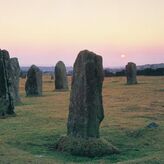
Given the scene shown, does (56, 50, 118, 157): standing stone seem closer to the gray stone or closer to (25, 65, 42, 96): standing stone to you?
the gray stone

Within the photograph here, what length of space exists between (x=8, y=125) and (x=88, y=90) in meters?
6.46

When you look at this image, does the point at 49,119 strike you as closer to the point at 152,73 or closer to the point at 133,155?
the point at 133,155

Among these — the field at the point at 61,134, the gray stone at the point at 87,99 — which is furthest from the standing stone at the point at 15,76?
the gray stone at the point at 87,99

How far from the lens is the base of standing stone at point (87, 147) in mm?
16625

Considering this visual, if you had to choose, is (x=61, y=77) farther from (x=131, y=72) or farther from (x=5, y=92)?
(x=5, y=92)

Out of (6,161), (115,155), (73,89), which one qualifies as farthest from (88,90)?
(6,161)

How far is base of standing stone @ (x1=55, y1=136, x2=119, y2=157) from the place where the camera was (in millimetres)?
16625

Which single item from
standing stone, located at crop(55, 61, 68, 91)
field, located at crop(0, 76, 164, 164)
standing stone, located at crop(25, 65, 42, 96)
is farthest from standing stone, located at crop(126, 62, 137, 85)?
field, located at crop(0, 76, 164, 164)

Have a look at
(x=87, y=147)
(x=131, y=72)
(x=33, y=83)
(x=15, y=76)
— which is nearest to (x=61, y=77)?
(x=33, y=83)

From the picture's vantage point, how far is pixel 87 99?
17156 mm

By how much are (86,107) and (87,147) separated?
4.57ft

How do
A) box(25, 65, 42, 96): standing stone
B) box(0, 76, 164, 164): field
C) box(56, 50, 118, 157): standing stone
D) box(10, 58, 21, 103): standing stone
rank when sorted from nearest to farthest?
box(0, 76, 164, 164): field → box(56, 50, 118, 157): standing stone → box(10, 58, 21, 103): standing stone → box(25, 65, 42, 96): standing stone

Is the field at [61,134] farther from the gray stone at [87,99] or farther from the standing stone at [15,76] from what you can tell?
the standing stone at [15,76]

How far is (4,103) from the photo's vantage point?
26.2 meters
